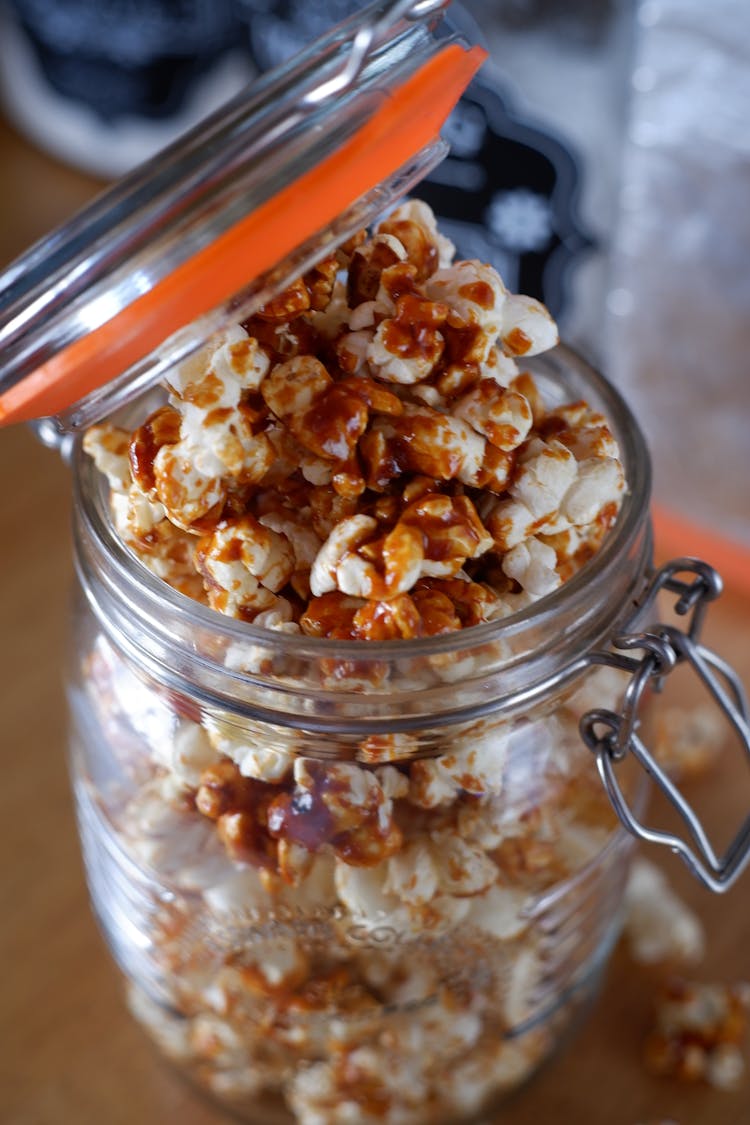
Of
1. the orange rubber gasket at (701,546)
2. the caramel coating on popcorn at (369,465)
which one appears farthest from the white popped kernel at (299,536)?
the orange rubber gasket at (701,546)

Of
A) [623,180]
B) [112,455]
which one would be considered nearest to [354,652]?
[112,455]

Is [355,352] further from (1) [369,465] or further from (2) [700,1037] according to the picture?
(2) [700,1037]

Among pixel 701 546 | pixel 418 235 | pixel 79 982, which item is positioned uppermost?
pixel 418 235

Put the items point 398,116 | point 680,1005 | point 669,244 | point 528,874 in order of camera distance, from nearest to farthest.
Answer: point 398,116, point 528,874, point 680,1005, point 669,244

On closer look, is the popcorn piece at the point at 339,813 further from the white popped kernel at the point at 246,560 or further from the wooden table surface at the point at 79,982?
the wooden table surface at the point at 79,982

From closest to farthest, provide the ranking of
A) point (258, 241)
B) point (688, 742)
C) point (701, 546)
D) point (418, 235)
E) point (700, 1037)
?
point (258, 241) < point (418, 235) < point (700, 1037) < point (688, 742) < point (701, 546)

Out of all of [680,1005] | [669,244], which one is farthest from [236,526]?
[669,244]

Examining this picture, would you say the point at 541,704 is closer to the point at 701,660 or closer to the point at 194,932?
the point at 701,660
